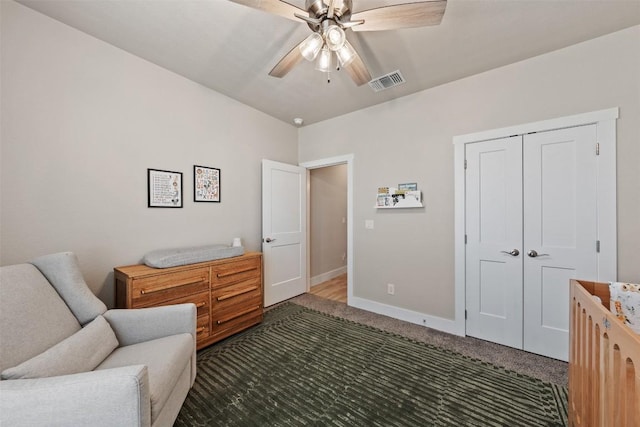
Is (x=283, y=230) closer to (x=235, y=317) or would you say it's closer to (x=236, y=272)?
(x=236, y=272)

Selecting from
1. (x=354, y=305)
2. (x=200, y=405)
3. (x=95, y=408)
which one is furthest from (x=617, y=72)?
(x=200, y=405)

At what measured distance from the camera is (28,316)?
1.20 meters

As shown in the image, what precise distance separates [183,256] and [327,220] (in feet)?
9.34

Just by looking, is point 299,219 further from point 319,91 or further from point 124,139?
point 124,139

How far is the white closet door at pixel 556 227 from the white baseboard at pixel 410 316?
597mm

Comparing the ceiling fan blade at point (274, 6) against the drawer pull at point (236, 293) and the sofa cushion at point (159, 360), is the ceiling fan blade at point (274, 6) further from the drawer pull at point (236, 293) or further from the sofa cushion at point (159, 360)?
the drawer pull at point (236, 293)

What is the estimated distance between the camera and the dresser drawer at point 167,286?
6.07ft

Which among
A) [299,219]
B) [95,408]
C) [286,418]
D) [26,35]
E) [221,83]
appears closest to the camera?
[95,408]

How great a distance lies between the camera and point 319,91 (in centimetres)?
274

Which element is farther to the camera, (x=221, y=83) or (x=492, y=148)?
(x=221, y=83)

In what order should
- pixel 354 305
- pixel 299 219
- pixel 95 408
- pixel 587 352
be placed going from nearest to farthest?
pixel 95 408
pixel 587 352
pixel 354 305
pixel 299 219

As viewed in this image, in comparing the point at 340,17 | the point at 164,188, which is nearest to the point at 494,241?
the point at 340,17

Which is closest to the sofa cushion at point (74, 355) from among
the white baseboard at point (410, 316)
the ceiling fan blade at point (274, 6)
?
the ceiling fan blade at point (274, 6)

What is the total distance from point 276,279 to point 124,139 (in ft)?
7.52
